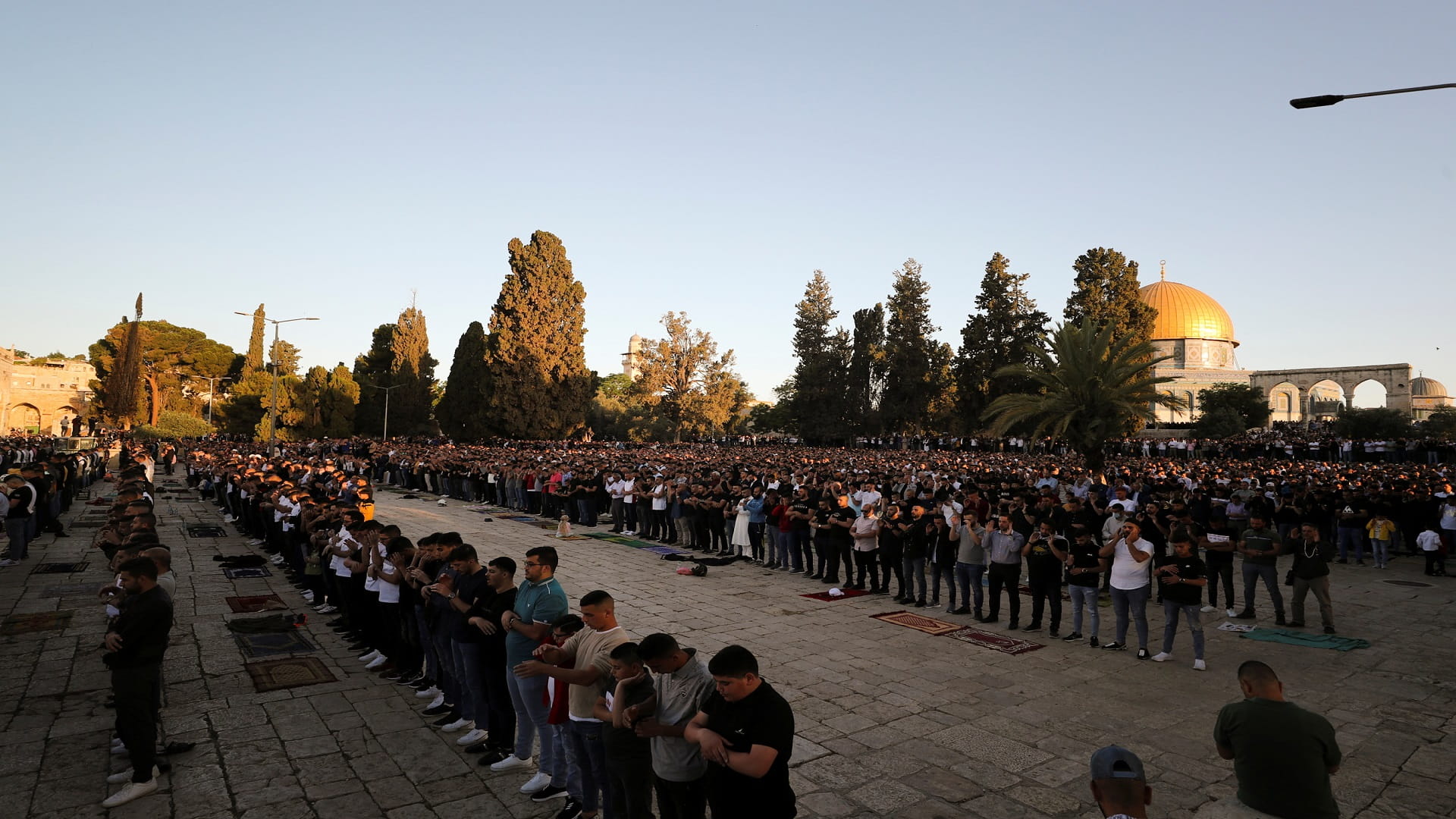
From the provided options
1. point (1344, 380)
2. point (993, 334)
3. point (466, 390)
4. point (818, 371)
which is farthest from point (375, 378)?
point (1344, 380)

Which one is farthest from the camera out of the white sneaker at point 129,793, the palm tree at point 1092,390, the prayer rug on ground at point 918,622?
the palm tree at point 1092,390

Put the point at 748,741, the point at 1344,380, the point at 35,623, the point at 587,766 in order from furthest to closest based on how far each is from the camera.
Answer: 1. the point at 1344,380
2. the point at 35,623
3. the point at 587,766
4. the point at 748,741

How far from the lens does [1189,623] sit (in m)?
8.58

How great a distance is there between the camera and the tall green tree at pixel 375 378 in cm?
6116

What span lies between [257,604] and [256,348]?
5716 cm

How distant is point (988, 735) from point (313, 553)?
902 cm

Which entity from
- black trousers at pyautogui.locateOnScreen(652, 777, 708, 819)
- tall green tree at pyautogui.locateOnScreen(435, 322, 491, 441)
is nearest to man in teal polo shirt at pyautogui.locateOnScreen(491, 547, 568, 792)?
black trousers at pyautogui.locateOnScreen(652, 777, 708, 819)

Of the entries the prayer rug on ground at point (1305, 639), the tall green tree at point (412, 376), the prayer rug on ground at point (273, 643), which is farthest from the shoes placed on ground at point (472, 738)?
the tall green tree at point (412, 376)

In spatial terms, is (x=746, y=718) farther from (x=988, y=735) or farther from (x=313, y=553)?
(x=313, y=553)

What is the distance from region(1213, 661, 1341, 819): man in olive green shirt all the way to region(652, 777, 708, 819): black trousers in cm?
251

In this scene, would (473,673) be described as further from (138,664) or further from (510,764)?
(138,664)

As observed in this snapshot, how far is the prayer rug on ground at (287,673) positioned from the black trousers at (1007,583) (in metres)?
7.98

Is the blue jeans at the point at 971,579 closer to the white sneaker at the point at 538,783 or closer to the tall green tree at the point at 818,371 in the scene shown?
the white sneaker at the point at 538,783

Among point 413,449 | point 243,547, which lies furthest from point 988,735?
point 413,449
